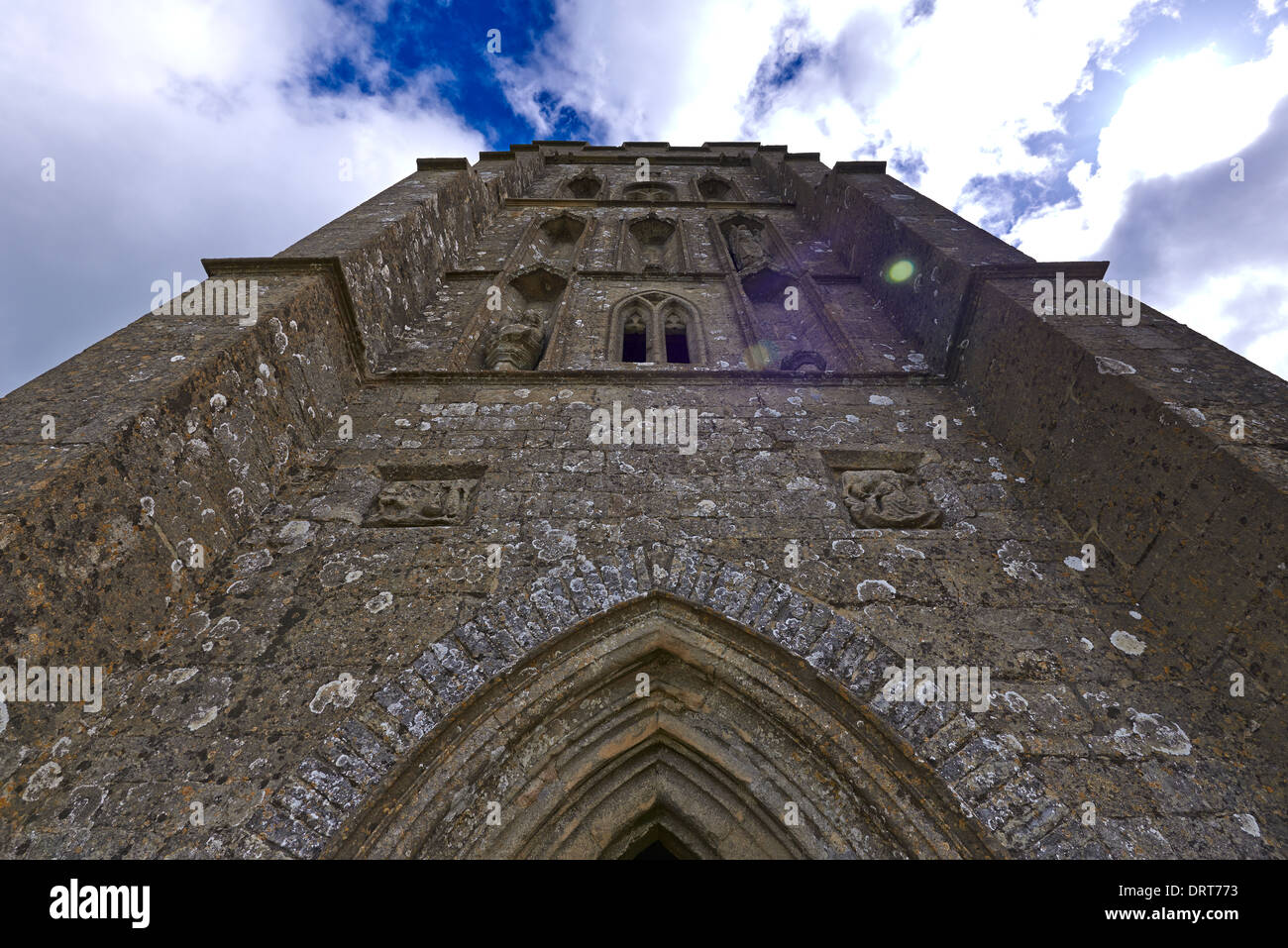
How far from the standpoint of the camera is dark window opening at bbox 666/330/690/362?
7469mm

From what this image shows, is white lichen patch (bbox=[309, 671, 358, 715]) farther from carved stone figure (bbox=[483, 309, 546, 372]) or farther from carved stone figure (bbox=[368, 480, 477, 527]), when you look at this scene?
carved stone figure (bbox=[483, 309, 546, 372])

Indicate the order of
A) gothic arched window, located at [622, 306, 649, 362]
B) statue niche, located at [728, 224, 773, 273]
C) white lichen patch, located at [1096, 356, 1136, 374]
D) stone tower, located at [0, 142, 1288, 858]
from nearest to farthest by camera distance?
stone tower, located at [0, 142, 1288, 858] → white lichen patch, located at [1096, 356, 1136, 374] → gothic arched window, located at [622, 306, 649, 362] → statue niche, located at [728, 224, 773, 273]

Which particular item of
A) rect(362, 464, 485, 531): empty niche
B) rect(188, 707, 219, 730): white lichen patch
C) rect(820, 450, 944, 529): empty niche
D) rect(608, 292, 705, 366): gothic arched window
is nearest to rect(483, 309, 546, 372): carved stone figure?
rect(608, 292, 705, 366): gothic arched window

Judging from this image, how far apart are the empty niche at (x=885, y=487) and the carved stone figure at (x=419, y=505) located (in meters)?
2.55

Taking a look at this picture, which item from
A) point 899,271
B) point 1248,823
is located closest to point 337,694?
point 1248,823

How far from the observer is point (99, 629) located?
2865 millimetres

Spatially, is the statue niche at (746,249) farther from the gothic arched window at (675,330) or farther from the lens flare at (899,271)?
the lens flare at (899,271)

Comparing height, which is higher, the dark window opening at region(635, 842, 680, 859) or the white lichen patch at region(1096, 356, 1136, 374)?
the white lichen patch at region(1096, 356, 1136, 374)

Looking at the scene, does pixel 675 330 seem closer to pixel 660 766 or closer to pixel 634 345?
pixel 634 345

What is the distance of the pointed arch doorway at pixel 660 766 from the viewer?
2633 millimetres

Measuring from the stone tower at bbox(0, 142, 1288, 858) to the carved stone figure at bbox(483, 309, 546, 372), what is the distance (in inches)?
48.3
